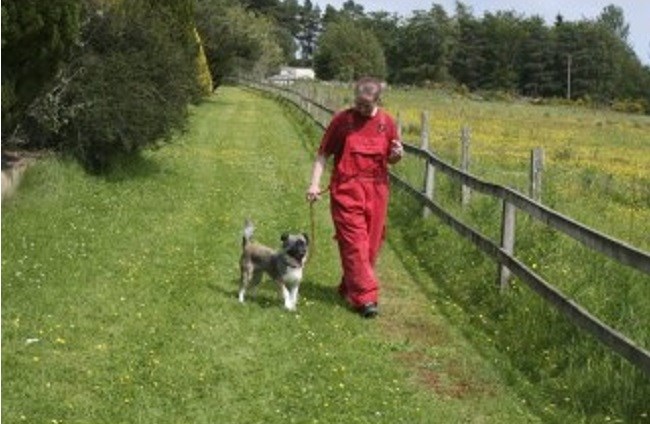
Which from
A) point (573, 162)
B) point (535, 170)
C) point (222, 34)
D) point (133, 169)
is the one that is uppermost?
point (222, 34)

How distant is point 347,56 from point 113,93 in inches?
3928

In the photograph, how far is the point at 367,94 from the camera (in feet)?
31.1

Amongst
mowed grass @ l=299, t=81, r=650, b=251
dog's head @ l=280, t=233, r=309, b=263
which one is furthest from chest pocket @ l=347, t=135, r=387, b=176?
mowed grass @ l=299, t=81, r=650, b=251

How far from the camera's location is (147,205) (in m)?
14.6

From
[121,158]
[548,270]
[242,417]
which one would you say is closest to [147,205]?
[121,158]

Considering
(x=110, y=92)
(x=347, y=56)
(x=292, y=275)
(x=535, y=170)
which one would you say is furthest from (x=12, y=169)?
(x=347, y=56)

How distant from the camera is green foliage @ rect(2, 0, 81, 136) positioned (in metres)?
11.2

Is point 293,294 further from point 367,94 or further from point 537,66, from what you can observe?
point 537,66

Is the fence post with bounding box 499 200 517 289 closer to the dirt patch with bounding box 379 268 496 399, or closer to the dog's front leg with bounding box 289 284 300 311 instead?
the dirt patch with bounding box 379 268 496 399

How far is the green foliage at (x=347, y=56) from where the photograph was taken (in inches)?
4503

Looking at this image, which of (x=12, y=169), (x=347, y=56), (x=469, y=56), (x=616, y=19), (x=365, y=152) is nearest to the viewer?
(x=365, y=152)

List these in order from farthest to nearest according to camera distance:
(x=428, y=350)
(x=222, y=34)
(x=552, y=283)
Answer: (x=222, y=34), (x=552, y=283), (x=428, y=350)

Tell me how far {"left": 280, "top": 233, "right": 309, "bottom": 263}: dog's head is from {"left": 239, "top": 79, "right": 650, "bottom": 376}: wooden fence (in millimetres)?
2014

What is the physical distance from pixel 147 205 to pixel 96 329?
634 cm
